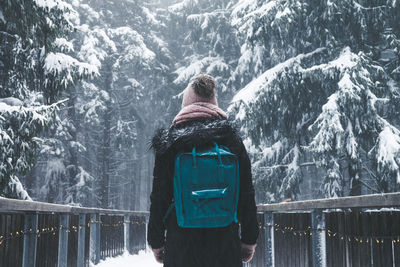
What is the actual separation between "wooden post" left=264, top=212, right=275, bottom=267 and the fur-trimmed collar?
422cm

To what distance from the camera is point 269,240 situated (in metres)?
6.82

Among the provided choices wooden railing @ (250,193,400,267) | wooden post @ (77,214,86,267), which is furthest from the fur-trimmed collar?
wooden post @ (77,214,86,267)

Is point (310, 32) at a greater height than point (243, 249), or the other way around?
point (310, 32)

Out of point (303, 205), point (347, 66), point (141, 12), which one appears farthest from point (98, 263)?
point (141, 12)

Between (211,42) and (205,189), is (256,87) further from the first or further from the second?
(205,189)

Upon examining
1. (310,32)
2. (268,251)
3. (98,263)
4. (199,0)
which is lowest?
(98,263)

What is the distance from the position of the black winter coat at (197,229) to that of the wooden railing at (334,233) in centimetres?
98

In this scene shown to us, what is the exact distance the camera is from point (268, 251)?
6.82 metres

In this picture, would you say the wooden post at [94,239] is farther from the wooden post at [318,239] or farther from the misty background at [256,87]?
the wooden post at [318,239]

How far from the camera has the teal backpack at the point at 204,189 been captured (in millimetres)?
2682

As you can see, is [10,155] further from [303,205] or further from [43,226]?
[303,205]

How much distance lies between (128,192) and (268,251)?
30.4 m

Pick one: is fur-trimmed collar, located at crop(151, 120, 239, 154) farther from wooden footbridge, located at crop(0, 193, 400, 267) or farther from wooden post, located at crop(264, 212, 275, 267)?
wooden post, located at crop(264, 212, 275, 267)

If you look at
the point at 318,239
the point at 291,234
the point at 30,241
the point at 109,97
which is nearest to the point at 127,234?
the point at 291,234
